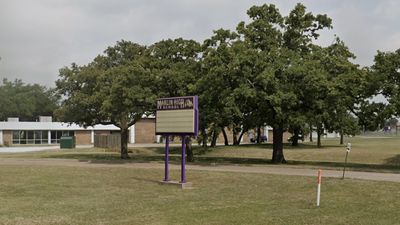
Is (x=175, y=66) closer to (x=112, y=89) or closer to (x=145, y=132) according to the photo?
(x=112, y=89)

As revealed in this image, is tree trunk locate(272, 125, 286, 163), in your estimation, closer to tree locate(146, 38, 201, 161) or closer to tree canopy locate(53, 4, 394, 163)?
tree canopy locate(53, 4, 394, 163)

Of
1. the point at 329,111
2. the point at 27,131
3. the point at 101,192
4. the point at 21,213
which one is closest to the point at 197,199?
the point at 101,192

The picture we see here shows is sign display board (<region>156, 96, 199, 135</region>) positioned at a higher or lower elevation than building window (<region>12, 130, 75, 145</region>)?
higher

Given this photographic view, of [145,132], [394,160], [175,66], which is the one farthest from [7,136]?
[394,160]

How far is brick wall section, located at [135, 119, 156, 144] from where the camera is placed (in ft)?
267

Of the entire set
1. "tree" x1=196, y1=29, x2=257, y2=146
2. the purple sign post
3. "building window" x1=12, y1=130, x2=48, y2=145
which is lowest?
"building window" x1=12, y1=130, x2=48, y2=145

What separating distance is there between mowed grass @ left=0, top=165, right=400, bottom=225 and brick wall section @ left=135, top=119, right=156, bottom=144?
5901cm

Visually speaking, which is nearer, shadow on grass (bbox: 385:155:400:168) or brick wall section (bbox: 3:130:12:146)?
shadow on grass (bbox: 385:155:400:168)

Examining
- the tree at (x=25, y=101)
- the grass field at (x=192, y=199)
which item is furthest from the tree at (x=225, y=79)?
the tree at (x=25, y=101)

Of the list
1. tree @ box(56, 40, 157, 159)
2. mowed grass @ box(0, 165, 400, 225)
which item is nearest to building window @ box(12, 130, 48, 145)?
tree @ box(56, 40, 157, 159)

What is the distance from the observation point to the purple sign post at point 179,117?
18.7 metres

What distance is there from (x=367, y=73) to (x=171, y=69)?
11.0m

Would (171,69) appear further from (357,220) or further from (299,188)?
(357,220)

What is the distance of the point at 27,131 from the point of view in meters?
75.8
